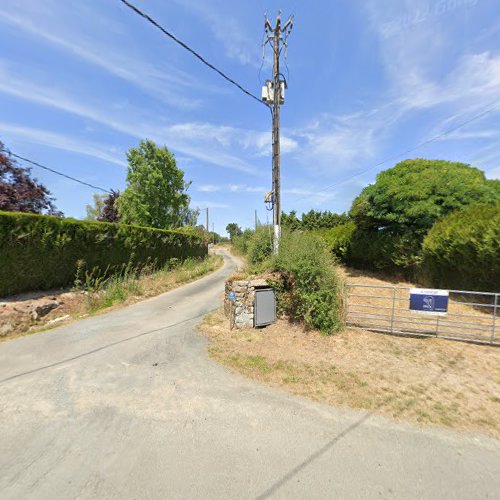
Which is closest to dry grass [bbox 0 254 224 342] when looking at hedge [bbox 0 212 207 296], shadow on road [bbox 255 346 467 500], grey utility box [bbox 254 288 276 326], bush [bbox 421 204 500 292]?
hedge [bbox 0 212 207 296]

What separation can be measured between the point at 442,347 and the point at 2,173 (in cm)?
2144

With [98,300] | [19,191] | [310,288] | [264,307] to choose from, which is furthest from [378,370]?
[19,191]

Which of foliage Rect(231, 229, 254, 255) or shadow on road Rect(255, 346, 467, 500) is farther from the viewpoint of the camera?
foliage Rect(231, 229, 254, 255)

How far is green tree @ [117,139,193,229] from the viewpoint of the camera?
22188 millimetres

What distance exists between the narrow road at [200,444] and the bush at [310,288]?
105 inches

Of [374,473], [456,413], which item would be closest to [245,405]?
[374,473]

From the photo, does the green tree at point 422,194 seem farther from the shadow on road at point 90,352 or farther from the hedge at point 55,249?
the hedge at point 55,249

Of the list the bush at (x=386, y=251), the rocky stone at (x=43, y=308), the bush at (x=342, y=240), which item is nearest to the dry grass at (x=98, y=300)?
the rocky stone at (x=43, y=308)

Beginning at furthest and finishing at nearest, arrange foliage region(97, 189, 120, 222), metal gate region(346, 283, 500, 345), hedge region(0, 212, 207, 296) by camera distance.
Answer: foliage region(97, 189, 120, 222)
hedge region(0, 212, 207, 296)
metal gate region(346, 283, 500, 345)

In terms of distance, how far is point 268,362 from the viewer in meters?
4.84

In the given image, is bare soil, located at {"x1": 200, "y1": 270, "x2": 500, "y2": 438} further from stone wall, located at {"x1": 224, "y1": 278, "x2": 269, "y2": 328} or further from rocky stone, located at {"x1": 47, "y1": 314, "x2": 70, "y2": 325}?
rocky stone, located at {"x1": 47, "y1": 314, "x2": 70, "y2": 325}

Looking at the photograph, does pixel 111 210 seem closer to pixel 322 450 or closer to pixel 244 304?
pixel 244 304

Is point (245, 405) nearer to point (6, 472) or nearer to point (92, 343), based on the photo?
point (6, 472)

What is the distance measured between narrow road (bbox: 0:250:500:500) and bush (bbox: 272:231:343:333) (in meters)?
2.67
